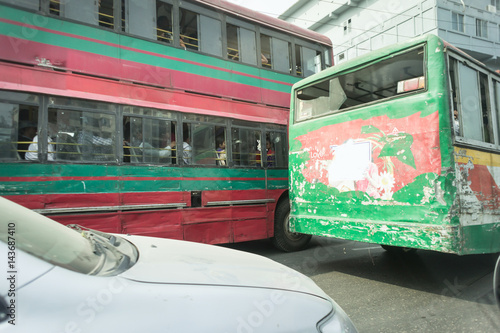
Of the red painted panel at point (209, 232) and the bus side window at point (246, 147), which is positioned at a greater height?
the bus side window at point (246, 147)

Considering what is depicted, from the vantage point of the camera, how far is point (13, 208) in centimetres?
152

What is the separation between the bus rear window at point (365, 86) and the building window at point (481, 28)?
895 inches

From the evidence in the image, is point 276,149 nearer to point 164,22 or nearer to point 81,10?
point 164,22

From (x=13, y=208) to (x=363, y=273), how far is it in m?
4.35

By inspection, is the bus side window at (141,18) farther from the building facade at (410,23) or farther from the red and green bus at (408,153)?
the building facade at (410,23)

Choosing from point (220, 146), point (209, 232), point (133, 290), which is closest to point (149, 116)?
point (220, 146)

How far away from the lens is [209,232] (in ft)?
18.0

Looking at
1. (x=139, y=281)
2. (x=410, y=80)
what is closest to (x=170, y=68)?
(x=410, y=80)

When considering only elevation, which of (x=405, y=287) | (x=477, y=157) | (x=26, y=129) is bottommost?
(x=405, y=287)

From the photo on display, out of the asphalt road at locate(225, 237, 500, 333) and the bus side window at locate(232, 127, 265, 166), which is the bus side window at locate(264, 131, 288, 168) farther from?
the asphalt road at locate(225, 237, 500, 333)

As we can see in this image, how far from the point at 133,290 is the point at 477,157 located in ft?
13.8

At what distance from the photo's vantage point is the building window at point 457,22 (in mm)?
19672

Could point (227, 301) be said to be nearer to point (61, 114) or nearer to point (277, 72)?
point (61, 114)

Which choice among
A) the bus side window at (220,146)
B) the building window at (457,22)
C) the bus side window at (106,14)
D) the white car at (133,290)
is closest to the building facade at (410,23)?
the building window at (457,22)
